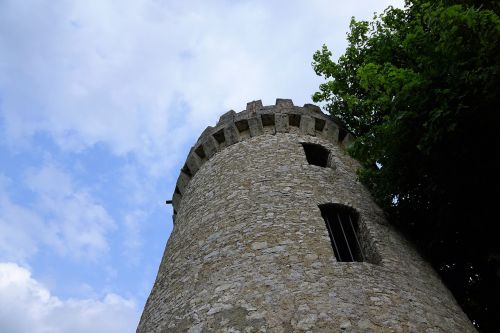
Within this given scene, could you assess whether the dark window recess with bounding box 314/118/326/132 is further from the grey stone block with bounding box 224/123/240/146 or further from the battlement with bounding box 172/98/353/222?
the grey stone block with bounding box 224/123/240/146

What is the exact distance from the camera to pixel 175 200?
1141cm

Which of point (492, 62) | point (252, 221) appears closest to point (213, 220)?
point (252, 221)

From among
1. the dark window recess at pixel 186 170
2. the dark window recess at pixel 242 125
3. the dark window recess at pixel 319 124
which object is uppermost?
the dark window recess at pixel 242 125

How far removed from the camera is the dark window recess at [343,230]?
7539mm

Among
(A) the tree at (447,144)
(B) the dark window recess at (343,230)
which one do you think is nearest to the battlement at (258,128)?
(A) the tree at (447,144)

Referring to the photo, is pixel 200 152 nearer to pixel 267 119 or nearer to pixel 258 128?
pixel 258 128

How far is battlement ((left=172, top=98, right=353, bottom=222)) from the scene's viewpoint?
10.3 meters

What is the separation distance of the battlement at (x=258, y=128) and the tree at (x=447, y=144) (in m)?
1.18

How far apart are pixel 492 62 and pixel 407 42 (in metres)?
1.57

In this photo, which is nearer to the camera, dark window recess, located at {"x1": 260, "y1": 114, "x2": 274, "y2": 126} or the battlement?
the battlement

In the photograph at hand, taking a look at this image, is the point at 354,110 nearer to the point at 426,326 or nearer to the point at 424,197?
the point at 424,197

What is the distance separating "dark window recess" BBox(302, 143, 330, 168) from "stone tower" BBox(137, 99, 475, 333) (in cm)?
3

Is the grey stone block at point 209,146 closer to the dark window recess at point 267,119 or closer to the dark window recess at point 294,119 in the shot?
the dark window recess at point 267,119

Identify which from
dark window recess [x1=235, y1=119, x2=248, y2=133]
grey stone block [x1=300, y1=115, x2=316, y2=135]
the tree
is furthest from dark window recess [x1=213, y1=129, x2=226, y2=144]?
the tree
